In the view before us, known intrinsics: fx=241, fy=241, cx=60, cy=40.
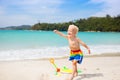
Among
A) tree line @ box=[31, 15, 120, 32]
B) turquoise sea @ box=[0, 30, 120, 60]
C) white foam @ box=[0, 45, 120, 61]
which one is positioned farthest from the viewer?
tree line @ box=[31, 15, 120, 32]

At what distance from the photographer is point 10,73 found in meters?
6.02

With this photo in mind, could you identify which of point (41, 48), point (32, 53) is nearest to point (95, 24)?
point (41, 48)

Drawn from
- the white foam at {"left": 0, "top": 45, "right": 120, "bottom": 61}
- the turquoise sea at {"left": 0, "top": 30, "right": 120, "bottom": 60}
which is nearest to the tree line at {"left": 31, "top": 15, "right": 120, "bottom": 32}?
the turquoise sea at {"left": 0, "top": 30, "right": 120, "bottom": 60}

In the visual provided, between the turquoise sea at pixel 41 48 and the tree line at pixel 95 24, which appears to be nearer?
the turquoise sea at pixel 41 48

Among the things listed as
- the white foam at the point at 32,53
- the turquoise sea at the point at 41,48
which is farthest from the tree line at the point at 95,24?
the white foam at the point at 32,53

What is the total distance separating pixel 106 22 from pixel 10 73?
8819 centimetres

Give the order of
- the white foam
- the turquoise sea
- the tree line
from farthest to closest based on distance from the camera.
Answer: the tree line, the turquoise sea, the white foam

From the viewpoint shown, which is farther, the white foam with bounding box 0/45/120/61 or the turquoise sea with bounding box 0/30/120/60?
the turquoise sea with bounding box 0/30/120/60

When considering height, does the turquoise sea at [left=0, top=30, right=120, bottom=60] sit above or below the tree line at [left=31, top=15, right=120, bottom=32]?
above

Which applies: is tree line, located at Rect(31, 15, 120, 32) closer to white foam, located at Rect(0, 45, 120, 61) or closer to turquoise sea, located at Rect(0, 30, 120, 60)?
turquoise sea, located at Rect(0, 30, 120, 60)

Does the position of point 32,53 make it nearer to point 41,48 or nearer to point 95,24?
point 41,48

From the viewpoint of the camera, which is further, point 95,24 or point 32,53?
point 95,24

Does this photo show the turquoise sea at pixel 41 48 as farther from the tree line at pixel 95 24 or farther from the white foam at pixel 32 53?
the tree line at pixel 95 24

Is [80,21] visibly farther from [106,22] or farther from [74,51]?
[74,51]
